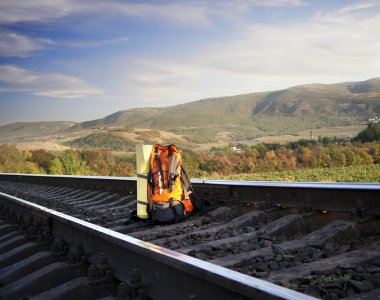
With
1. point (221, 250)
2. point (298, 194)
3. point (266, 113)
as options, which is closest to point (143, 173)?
point (298, 194)

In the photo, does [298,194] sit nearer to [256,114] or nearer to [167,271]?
[167,271]

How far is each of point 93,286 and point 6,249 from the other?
255cm

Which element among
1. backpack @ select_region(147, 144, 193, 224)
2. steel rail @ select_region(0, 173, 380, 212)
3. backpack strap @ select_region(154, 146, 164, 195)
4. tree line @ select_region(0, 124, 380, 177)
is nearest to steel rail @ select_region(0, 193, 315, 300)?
backpack @ select_region(147, 144, 193, 224)

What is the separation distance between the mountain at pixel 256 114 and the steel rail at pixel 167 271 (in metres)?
92.8

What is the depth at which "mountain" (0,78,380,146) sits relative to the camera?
4567 inches

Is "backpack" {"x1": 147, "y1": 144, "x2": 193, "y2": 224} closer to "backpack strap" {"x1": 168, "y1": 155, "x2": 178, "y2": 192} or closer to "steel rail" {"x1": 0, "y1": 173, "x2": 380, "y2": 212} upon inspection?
"backpack strap" {"x1": 168, "y1": 155, "x2": 178, "y2": 192}

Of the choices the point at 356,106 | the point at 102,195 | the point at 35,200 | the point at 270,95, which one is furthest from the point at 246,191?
the point at 270,95

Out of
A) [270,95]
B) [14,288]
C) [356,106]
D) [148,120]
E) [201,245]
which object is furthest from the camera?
[270,95]

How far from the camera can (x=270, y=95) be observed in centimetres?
19225

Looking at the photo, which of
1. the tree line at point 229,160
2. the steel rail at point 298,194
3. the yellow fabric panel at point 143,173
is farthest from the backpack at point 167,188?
the tree line at point 229,160

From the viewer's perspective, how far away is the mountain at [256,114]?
116000mm

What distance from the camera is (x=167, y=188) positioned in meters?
6.24

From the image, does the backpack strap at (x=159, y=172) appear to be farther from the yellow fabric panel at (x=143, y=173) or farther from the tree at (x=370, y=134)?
the tree at (x=370, y=134)

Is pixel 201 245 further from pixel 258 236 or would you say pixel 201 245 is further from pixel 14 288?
pixel 14 288
